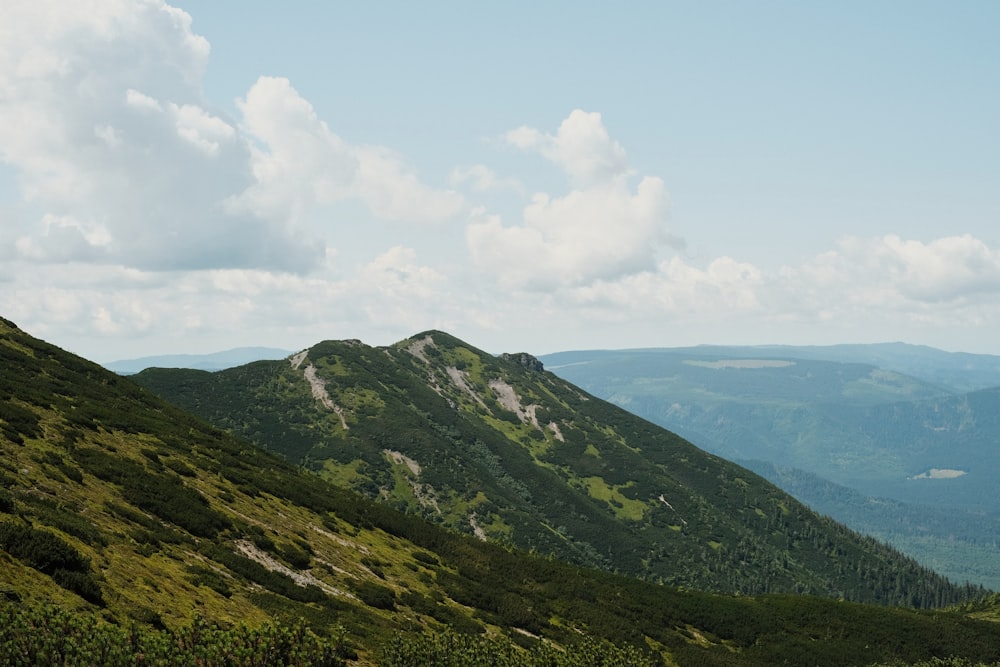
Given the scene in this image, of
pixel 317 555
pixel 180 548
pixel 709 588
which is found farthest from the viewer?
pixel 709 588

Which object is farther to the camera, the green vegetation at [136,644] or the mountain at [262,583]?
the mountain at [262,583]

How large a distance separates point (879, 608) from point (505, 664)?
89235 millimetres

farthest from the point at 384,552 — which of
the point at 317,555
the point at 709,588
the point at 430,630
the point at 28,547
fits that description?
the point at 709,588

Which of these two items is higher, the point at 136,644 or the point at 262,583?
the point at 136,644

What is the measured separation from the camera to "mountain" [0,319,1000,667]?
86.9 feet

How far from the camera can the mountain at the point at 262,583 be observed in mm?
26500

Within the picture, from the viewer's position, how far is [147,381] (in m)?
192

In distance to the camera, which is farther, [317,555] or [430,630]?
[317,555]

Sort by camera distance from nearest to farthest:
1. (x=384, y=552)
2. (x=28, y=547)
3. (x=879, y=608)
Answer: (x=28, y=547) < (x=384, y=552) < (x=879, y=608)

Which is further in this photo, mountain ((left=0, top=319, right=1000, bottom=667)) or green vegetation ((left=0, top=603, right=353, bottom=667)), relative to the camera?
mountain ((left=0, top=319, right=1000, bottom=667))

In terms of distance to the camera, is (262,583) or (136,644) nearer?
(136,644)

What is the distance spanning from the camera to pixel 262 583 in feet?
134

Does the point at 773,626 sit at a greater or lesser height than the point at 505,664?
lesser

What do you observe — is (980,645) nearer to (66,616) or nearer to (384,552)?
(384,552)
